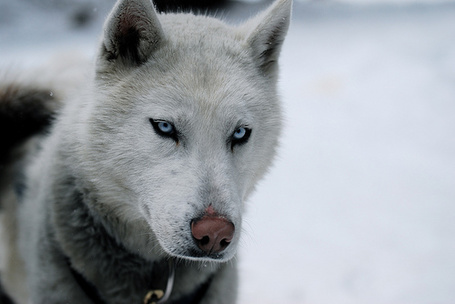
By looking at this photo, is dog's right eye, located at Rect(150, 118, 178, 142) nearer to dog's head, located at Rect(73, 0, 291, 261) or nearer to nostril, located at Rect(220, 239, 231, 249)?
dog's head, located at Rect(73, 0, 291, 261)

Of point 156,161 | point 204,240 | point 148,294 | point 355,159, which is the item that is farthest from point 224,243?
Answer: point 355,159

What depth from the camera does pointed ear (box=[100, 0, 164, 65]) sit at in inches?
73.9

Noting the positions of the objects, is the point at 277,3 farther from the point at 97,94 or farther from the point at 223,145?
the point at 97,94

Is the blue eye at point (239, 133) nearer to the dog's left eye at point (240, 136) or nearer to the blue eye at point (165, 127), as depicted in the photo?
the dog's left eye at point (240, 136)

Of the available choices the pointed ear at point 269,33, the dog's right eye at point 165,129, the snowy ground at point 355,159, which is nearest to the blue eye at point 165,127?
the dog's right eye at point 165,129

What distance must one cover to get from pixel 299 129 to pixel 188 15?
9.58ft

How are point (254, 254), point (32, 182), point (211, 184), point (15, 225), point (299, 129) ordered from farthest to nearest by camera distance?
point (299, 129) < point (254, 254) < point (15, 225) < point (32, 182) < point (211, 184)

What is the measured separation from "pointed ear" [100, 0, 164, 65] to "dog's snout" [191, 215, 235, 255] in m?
0.82

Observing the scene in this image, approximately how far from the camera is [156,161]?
73.7 inches

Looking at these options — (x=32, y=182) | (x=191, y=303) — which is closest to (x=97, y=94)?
(x=32, y=182)

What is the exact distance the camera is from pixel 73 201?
2.22m

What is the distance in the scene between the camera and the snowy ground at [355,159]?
11.3 ft

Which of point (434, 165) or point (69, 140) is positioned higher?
point (69, 140)

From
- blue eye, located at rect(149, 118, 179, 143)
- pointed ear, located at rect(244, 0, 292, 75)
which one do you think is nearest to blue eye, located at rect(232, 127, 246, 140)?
blue eye, located at rect(149, 118, 179, 143)
